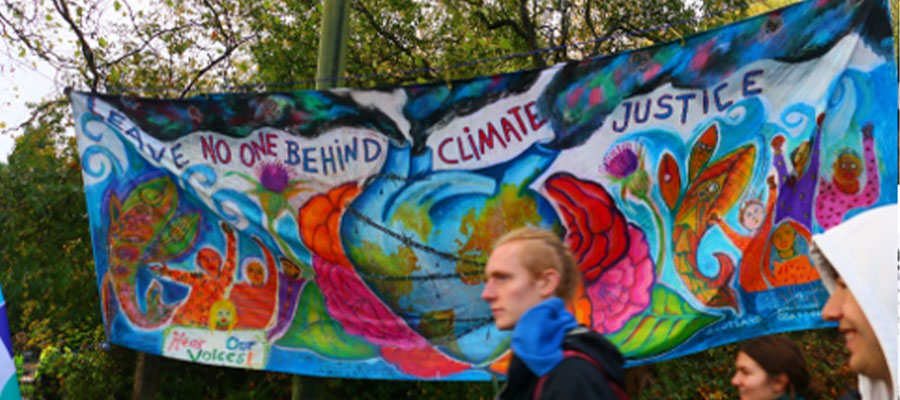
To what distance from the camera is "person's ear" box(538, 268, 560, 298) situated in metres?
2.05

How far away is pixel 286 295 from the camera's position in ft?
16.9

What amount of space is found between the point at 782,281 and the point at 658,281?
23.6 inches

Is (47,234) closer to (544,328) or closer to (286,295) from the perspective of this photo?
(286,295)

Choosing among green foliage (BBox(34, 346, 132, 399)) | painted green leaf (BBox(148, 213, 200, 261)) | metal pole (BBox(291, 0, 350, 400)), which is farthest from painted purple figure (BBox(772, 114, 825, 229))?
green foliage (BBox(34, 346, 132, 399))

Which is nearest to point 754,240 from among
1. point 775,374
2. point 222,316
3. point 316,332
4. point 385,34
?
point 775,374

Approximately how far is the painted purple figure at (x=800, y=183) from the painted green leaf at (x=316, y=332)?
245 cm

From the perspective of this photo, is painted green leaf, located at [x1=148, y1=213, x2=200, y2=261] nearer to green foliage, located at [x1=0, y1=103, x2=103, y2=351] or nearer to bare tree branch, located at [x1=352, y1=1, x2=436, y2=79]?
green foliage, located at [x1=0, y1=103, x2=103, y2=351]

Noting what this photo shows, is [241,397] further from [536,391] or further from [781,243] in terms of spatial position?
[536,391]

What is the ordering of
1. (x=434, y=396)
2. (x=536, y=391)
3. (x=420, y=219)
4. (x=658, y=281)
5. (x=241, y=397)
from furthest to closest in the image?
(x=241, y=397), (x=434, y=396), (x=420, y=219), (x=658, y=281), (x=536, y=391)

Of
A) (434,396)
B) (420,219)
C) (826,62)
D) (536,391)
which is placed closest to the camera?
(536,391)

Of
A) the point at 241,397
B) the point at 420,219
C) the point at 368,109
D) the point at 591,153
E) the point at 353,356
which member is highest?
the point at 368,109

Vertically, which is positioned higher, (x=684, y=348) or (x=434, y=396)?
(x=684, y=348)

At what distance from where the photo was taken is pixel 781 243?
4059 millimetres

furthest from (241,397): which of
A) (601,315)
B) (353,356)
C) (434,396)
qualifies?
(601,315)
